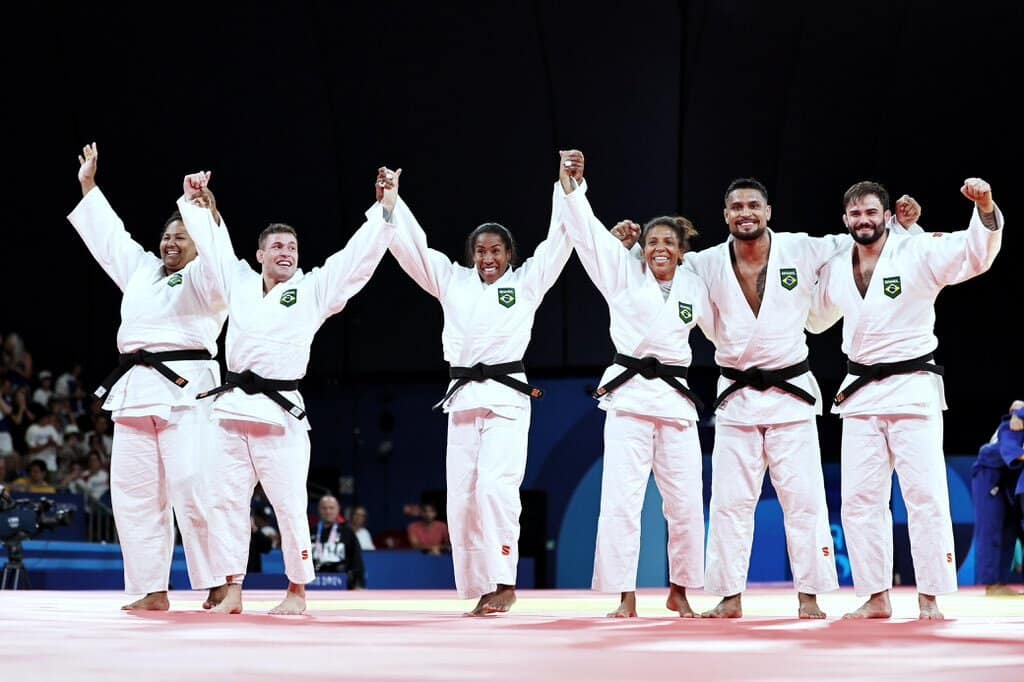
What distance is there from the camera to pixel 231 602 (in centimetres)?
512

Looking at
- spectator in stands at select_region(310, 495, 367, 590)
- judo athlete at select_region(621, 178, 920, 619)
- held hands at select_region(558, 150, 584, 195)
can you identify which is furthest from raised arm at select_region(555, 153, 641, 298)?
spectator in stands at select_region(310, 495, 367, 590)

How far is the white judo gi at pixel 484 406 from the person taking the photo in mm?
5285

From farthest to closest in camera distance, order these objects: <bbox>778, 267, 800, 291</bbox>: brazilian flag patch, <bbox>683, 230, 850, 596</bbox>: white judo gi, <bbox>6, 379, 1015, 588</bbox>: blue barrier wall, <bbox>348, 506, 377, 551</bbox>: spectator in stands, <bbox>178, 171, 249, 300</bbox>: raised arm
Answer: <bbox>6, 379, 1015, 588</bbox>: blue barrier wall, <bbox>348, 506, 377, 551</bbox>: spectator in stands, <bbox>178, 171, 249, 300</bbox>: raised arm, <bbox>778, 267, 800, 291</bbox>: brazilian flag patch, <bbox>683, 230, 850, 596</bbox>: white judo gi

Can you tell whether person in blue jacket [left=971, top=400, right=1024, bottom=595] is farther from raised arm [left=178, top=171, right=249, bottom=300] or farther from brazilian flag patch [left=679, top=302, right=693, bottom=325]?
raised arm [left=178, top=171, right=249, bottom=300]

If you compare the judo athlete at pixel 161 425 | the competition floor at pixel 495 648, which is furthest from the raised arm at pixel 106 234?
the competition floor at pixel 495 648

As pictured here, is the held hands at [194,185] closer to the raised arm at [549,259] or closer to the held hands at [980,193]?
the raised arm at [549,259]

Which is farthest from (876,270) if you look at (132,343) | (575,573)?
(575,573)

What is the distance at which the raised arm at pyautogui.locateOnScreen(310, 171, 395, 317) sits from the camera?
5.36 m

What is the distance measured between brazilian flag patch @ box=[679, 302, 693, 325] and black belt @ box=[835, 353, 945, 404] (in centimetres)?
66

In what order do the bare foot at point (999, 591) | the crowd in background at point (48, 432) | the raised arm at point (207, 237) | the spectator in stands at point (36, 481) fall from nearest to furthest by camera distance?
1. the raised arm at point (207, 237)
2. the bare foot at point (999, 591)
3. the spectator in stands at point (36, 481)
4. the crowd in background at point (48, 432)

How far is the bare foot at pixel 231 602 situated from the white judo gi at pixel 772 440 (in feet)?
6.06

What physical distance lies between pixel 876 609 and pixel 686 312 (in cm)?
134

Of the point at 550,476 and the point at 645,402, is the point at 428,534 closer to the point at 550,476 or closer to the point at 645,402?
the point at 550,476

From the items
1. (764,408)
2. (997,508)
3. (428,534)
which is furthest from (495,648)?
(428,534)
